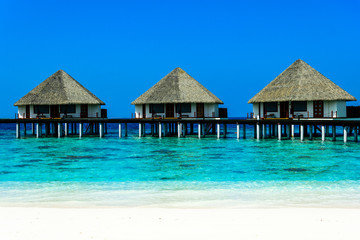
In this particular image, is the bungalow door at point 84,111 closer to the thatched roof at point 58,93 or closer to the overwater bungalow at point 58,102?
the overwater bungalow at point 58,102

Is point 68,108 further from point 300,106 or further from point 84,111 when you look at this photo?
point 300,106

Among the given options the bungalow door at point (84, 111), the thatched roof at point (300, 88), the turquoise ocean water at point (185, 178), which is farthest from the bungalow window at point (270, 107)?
the bungalow door at point (84, 111)

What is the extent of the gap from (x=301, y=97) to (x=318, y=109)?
1.58 meters

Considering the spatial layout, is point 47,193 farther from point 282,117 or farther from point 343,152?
point 282,117

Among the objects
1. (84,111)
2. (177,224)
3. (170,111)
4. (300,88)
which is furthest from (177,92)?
(177,224)

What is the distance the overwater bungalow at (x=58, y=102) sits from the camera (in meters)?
42.5

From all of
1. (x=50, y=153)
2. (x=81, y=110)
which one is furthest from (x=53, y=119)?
(x=50, y=153)

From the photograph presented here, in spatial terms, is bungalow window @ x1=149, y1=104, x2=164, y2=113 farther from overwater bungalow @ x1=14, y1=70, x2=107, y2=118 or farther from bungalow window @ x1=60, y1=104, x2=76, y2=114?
bungalow window @ x1=60, y1=104, x2=76, y2=114

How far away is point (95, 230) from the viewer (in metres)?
8.22

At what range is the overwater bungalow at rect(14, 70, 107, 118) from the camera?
140 feet

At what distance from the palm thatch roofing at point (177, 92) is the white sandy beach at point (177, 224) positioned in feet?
98.8

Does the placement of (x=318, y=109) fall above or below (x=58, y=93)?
below

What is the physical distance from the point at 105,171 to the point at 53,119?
23930 mm

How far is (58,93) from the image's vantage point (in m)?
43.1
